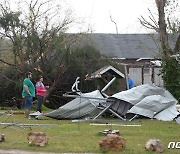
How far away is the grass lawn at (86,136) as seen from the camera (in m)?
9.24

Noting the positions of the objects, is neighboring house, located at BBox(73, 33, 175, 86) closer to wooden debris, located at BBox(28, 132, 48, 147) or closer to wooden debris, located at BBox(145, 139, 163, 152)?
wooden debris, located at BBox(28, 132, 48, 147)

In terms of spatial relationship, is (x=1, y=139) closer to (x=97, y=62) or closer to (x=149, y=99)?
(x=149, y=99)

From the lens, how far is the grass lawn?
924 centimetres

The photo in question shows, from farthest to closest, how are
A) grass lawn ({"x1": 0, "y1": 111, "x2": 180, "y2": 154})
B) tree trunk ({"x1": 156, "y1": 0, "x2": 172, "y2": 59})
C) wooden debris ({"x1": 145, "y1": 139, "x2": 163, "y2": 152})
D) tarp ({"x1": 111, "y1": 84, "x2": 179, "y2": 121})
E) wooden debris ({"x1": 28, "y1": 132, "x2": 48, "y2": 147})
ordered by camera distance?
tree trunk ({"x1": 156, "y1": 0, "x2": 172, "y2": 59}) < tarp ({"x1": 111, "y1": 84, "x2": 179, "y2": 121}) < wooden debris ({"x1": 28, "y1": 132, "x2": 48, "y2": 147}) < grass lawn ({"x1": 0, "y1": 111, "x2": 180, "y2": 154}) < wooden debris ({"x1": 145, "y1": 139, "x2": 163, "y2": 152})

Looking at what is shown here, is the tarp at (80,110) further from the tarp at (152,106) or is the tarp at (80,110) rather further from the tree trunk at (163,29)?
the tree trunk at (163,29)

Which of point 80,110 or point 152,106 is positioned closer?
point 152,106

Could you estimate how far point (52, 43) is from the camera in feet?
87.8

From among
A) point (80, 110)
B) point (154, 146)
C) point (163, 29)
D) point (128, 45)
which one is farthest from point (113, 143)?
point (128, 45)

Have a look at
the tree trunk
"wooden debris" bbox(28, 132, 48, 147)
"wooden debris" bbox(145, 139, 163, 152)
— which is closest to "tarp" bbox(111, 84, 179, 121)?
"wooden debris" bbox(28, 132, 48, 147)

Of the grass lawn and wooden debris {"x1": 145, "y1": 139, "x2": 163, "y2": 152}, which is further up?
wooden debris {"x1": 145, "y1": 139, "x2": 163, "y2": 152}

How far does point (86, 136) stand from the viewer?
11.1 meters

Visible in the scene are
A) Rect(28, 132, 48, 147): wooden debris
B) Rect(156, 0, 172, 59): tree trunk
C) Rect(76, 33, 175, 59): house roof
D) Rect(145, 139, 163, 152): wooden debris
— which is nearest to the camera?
Rect(145, 139, 163, 152): wooden debris

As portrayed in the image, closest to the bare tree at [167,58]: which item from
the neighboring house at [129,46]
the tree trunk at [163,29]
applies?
the tree trunk at [163,29]

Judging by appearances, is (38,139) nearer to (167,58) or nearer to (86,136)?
(86,136)
